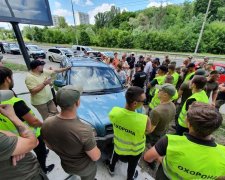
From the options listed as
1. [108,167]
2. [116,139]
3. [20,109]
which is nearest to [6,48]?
[108,167]

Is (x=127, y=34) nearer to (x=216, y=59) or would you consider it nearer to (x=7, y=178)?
(x=216, y=59)

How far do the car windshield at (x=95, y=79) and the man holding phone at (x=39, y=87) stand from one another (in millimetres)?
776

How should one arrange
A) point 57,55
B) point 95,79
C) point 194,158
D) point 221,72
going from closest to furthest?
point 194,158
point 95,79
point 221,72
point 57,55

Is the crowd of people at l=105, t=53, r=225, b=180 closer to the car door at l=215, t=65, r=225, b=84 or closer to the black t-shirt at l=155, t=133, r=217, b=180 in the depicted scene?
the black t-shirt at l=155, t=133, r=217, b=180

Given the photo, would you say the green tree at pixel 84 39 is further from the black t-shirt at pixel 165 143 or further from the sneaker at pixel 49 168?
the black t-shirt at pixel 165 143

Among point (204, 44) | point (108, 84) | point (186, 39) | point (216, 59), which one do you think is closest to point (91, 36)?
point (186, 39)

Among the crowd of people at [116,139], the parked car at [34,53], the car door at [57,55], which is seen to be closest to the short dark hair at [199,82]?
the crowd of people at [116,139]

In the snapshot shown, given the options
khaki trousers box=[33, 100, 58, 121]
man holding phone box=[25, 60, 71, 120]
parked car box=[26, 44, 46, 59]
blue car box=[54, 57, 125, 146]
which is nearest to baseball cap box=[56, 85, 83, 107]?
blue car box=[54, 57, 125, 146]

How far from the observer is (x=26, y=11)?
4297mm

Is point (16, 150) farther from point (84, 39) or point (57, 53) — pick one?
point (84, 39)

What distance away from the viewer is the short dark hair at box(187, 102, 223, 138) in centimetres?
147

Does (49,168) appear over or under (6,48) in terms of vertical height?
over

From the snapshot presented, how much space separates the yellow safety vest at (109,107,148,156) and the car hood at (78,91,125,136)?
0.57 m

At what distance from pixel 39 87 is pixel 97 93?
1288 mm
